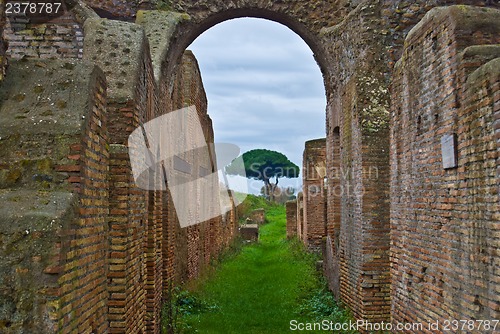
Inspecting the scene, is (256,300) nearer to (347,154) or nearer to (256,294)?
(256,294)

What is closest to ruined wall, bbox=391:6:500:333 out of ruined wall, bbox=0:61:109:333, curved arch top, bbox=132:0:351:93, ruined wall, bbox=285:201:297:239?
ruined wall, bbox=0:61:109:333

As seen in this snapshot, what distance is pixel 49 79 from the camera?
3.74 metres

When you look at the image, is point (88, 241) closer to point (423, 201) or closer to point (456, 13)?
point (423, 201)

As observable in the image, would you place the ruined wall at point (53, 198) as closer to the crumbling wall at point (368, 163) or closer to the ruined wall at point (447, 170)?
the ruined wall at point (447, 170)

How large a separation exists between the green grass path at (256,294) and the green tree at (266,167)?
2005 inches

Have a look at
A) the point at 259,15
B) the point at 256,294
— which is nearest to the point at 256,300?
the point at 256,294

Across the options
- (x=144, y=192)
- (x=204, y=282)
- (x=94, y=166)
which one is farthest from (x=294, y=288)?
(x=94, y=166)

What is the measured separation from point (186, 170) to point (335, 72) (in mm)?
4443

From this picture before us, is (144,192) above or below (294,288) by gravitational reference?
above

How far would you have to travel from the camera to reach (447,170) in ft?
16.0

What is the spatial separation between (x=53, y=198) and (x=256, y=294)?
10279mm

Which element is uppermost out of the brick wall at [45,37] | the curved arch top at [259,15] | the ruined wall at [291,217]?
the curved arch top at [259,15]

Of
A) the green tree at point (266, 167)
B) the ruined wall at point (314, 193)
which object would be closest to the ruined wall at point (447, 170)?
the ruined wall at point (314, 193)

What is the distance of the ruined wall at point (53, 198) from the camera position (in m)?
2.87
